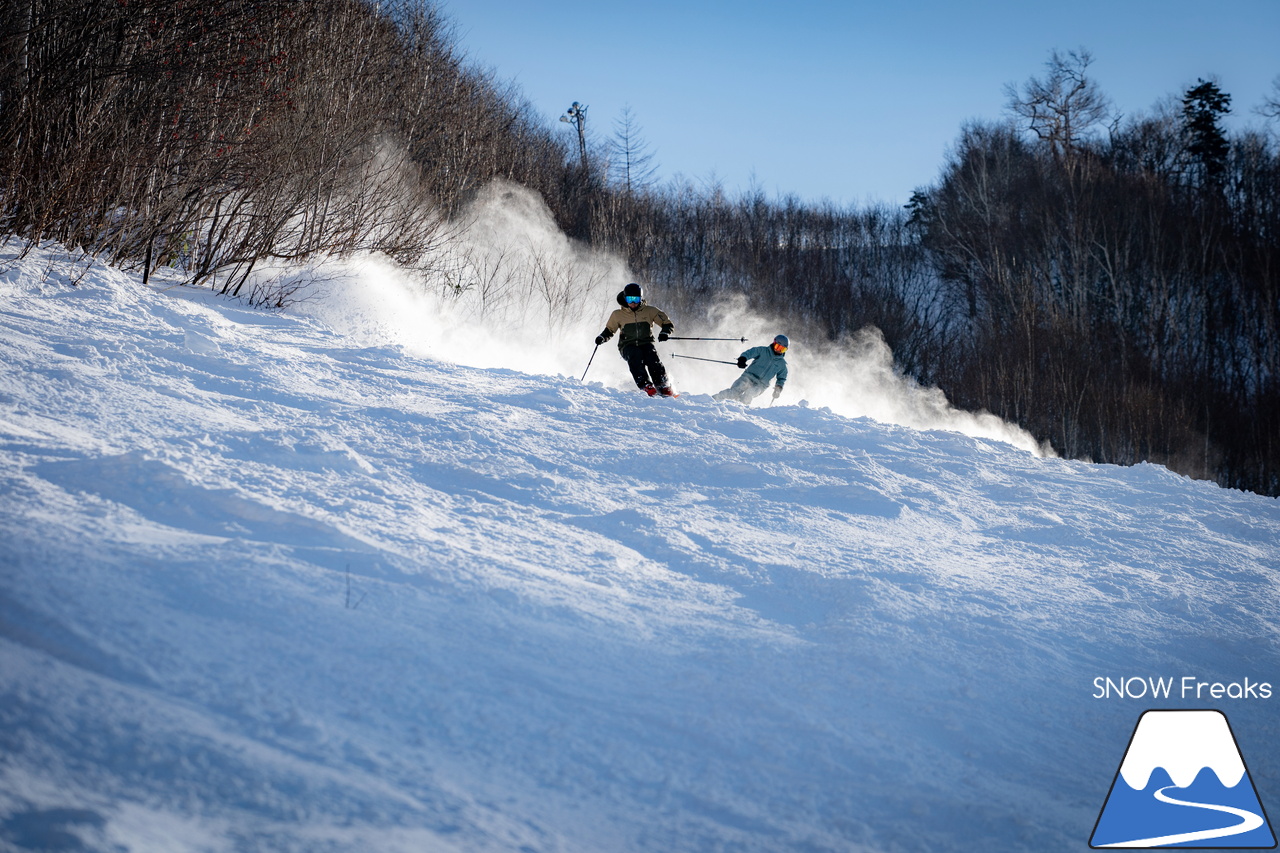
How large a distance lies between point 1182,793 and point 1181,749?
0.73 ft

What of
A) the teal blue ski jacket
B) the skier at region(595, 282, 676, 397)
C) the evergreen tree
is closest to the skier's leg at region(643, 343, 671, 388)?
the skier at region(595, 282, 676, 397)

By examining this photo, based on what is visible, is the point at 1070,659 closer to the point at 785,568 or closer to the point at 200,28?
the point at 785,568

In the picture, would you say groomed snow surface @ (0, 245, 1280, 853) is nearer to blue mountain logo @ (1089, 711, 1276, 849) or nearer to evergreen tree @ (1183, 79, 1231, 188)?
blue mountain logo @ (1089, 711, 1276, 849)

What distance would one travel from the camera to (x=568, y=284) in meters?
17.0

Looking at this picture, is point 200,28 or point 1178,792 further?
point 200,28

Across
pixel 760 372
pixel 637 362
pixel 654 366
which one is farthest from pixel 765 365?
pixel 637 362

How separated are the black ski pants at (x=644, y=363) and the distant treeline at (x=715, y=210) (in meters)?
4.57

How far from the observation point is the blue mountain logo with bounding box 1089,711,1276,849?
2.12m

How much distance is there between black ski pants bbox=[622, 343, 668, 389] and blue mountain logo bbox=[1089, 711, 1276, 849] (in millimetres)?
6926

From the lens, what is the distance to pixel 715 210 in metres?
28.6

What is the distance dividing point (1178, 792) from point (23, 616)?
3445mm

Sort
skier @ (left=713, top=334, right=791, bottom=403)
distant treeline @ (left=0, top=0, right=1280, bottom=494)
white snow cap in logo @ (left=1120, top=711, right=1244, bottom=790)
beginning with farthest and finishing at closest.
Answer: skier @ (left=713, top=334, right=791, bottom=403)
distant treeline @ (left=0, top=0, right=1280, bottom=494)
white snow cap in logo @ (left=1120, top=711, right=1244, bottom=790)

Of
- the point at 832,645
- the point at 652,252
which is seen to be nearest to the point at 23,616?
the point at 832,645

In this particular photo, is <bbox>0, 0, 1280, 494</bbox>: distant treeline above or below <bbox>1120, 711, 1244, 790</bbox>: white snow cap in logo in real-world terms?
above
